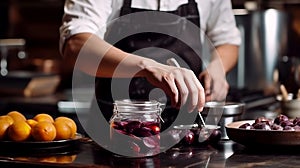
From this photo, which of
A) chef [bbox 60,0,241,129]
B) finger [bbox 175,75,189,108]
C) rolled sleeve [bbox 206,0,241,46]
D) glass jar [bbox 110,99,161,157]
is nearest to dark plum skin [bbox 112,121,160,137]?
glass jar [bbox 110,99,161,157]

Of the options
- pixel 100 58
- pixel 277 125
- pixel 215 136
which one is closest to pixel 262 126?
pixel 277 125

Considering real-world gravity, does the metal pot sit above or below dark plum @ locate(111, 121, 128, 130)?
below

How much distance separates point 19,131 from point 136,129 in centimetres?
34

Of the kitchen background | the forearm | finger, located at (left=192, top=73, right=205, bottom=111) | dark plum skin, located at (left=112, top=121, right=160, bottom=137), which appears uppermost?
the forearm

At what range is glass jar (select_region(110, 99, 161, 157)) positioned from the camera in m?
1.80

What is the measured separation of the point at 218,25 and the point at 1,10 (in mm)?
4283

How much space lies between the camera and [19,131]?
1.87 m

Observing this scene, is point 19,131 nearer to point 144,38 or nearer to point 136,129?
point 136,129

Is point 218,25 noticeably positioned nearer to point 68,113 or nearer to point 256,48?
point 68,113

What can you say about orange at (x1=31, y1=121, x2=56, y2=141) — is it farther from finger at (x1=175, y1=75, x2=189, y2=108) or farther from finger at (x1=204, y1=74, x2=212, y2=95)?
finger at (x1=204, y1=74, x2=212, y2=95)

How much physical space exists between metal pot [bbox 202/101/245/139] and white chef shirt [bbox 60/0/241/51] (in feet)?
1.60

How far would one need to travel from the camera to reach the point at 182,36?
2754mm

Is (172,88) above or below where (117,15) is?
below

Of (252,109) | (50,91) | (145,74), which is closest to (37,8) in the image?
(50,91)
